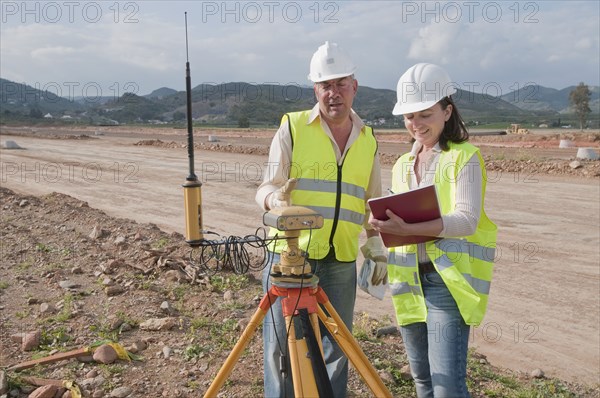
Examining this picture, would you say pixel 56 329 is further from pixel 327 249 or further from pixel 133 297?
pixel 327 249

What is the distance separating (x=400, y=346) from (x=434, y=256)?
2.35 metres

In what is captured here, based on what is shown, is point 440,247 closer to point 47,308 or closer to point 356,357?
point 356,357

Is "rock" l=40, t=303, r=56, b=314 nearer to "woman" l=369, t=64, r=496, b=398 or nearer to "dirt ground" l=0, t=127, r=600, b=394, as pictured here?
"dirt ground" l=0, t=127, r=600, b=394

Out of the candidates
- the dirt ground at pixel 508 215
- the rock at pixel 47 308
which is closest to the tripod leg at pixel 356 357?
the dirt ground at pixel 508 215

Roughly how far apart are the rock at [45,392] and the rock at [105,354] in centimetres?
48

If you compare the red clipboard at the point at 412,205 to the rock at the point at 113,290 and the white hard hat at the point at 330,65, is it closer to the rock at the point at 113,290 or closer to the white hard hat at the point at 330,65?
the white hard hat at the point at 330,65

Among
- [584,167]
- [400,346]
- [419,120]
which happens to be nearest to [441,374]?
[419,120]

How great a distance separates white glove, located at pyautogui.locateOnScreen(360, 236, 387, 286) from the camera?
2986mm

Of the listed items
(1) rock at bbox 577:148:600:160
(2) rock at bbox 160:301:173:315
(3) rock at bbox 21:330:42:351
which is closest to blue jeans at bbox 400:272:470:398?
(2) rock at bbox 160:301:173:315

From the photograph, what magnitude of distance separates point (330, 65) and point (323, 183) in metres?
0.56

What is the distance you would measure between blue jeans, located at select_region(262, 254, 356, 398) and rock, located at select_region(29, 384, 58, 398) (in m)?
1.46

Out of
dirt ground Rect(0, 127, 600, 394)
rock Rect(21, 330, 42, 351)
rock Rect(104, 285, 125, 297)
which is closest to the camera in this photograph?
rock Rect(21, 330, 42, 351)

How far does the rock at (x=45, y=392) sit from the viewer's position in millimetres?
3387

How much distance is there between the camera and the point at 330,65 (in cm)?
271
